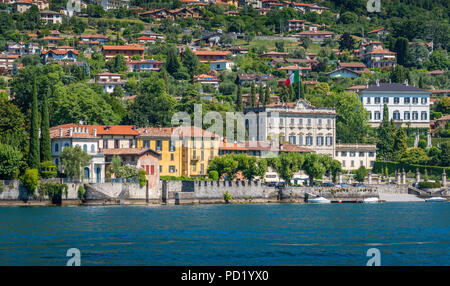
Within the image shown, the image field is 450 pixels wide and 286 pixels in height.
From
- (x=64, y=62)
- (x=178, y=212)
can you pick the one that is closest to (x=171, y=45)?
(x=64, y=62)

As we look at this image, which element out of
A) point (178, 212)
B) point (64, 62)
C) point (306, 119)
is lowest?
point (178, 212)

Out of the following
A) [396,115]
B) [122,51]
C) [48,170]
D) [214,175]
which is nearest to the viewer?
[48,170]

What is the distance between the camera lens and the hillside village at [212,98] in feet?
292

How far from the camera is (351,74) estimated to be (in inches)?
6299

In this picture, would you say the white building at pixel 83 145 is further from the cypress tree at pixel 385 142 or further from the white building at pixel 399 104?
the white building at pixel 399 104

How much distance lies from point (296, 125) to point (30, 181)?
4233 centimetres

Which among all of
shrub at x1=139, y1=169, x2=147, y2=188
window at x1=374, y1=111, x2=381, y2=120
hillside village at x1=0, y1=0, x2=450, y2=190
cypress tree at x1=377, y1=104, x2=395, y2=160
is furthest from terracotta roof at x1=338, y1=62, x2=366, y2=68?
shrub at x1=139, y1=169, x2=147, y2=188

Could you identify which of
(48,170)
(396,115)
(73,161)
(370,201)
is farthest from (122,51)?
(48,170)

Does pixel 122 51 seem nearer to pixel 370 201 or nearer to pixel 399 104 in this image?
pixel 399 104

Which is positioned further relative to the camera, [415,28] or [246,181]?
[415,28]

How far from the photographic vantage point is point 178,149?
93188 millimetres

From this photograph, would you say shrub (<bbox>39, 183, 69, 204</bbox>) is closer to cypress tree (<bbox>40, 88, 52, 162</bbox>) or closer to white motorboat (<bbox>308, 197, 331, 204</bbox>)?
cypress tree (<bbox>40, 88, 52, 162</bbox>)
